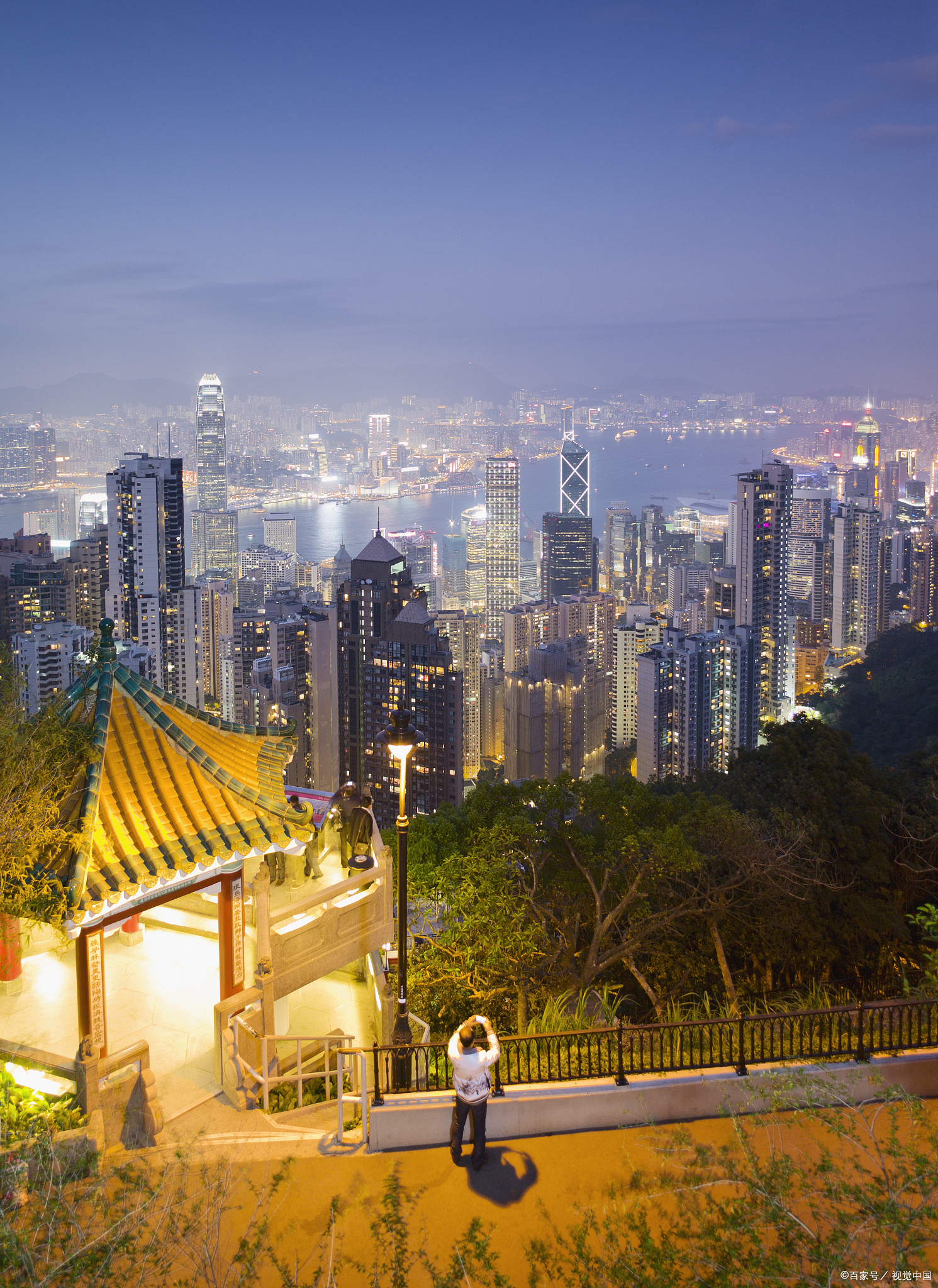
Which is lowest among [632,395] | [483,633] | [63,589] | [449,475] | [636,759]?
[636,759]

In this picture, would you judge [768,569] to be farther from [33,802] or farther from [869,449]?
[33,802]

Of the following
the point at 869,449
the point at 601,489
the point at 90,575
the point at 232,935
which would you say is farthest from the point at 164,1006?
the point at 601,489

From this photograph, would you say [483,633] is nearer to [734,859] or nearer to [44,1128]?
[734,859]

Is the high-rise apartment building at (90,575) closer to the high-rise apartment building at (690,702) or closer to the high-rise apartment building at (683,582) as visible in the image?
the high-rise apartment building at (690,702)

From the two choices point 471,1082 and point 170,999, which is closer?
point 471,1082

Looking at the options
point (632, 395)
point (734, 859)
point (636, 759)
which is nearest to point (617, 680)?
point (636, 759)

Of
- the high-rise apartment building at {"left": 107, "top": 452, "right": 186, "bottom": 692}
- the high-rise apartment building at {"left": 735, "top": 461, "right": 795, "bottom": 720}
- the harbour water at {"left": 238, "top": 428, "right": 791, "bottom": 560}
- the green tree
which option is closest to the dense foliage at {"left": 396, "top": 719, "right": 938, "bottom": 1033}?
the green tree

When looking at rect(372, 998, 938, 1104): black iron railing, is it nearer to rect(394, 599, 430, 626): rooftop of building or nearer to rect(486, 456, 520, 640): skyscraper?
rect(394, 599, 430, 626): rooftop of building
